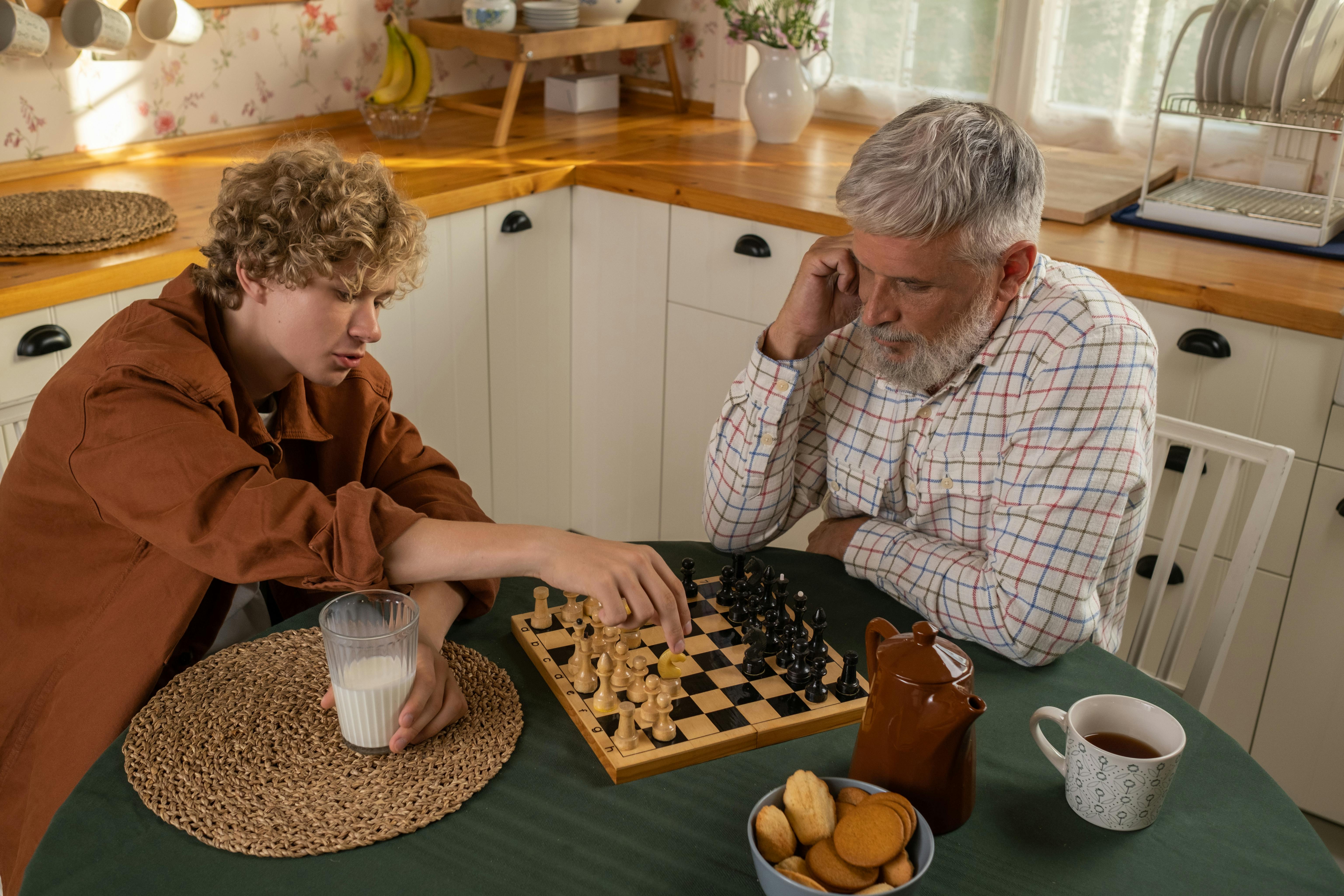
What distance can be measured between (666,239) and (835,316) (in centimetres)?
112

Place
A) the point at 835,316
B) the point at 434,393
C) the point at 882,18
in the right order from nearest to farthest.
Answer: the point at 835,316 < the point at 434,393 < the point at 882,18

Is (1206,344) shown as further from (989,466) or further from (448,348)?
(448,348)

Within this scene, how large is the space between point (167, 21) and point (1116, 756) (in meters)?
2.43

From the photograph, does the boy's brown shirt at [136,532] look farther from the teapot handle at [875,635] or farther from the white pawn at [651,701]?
the teapot handle at [875,635]

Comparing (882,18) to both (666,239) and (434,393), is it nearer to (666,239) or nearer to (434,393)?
(666,239)

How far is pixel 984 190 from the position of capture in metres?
1.35

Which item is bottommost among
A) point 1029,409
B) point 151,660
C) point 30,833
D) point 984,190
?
point 30,833

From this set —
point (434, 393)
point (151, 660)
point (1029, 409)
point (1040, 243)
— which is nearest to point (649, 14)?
point (434, 393)

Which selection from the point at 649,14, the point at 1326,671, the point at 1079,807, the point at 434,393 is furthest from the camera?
the point at 649,14

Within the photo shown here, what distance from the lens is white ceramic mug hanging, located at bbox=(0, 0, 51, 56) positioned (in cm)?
222

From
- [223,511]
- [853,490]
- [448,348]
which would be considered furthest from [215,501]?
[448,348]

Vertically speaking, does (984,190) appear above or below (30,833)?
above

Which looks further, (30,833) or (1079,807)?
(30,833)

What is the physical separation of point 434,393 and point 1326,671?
1.86 m
